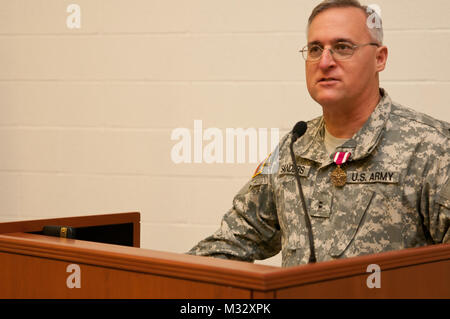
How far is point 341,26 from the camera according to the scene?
5.97 feet

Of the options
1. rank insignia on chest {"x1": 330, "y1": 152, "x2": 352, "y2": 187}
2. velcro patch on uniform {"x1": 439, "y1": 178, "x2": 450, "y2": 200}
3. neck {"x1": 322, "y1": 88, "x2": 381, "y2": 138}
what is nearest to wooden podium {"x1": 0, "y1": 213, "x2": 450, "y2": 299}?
velcro patch on uniform {"x1": 439, "y1": 178, "x2": 450, "y2": 200}

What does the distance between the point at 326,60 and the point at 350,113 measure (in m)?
0.15

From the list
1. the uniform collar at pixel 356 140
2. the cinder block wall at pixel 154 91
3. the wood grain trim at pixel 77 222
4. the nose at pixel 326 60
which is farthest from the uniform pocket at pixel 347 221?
the cinder block wall at pixel 154 91

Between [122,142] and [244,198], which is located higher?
[122,142]

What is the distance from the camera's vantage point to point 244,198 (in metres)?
1.92

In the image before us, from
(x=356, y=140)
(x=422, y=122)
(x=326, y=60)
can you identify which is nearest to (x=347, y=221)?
(x=356, y=140)

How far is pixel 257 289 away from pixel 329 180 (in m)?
0.80

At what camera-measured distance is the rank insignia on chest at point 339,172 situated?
175 cm

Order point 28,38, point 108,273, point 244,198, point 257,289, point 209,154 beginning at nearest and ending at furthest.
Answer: point 257,289
point 108,273
point 244,198
point 209,154
point 28,38

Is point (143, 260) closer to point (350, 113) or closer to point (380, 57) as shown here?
point (350, 113)

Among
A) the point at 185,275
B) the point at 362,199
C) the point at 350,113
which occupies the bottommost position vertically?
the point at 185,275

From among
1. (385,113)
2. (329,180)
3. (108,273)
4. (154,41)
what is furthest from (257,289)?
(154,41)

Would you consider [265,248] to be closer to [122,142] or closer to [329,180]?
[329,180]

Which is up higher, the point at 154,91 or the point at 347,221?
the point at 154,91
